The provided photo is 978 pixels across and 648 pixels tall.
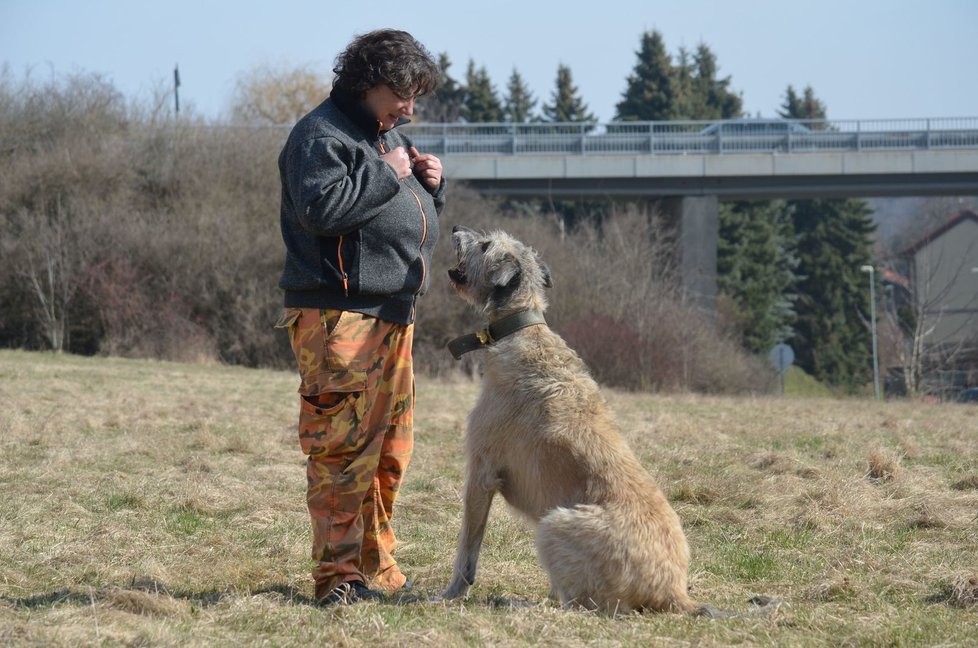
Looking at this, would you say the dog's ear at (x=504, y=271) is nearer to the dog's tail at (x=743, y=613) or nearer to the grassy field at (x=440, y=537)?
the grassy field at (x=440, y=537)

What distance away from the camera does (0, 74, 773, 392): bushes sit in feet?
95.4

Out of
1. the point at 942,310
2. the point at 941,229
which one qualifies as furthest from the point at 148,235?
the point at 941,229

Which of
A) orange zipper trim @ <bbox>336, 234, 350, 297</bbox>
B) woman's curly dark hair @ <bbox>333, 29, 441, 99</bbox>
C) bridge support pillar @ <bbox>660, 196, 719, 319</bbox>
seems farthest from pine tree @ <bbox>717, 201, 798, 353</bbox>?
orange zipper trim @ <bbox>336, 234, 350, 297</bbox>

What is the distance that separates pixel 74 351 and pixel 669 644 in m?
28.4

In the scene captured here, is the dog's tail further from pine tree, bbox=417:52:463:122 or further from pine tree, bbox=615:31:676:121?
pine tree, bbox=417:52:463:122

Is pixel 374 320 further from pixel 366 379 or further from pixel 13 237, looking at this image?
pixel 13 237

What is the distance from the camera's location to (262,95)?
51.0 metres

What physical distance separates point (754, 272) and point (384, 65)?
1959 inches

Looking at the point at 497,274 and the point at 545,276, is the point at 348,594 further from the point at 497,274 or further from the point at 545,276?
the point at 545,276

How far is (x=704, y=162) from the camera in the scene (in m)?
38.5

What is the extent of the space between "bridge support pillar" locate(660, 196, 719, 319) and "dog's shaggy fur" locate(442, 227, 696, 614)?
3465 centimetres

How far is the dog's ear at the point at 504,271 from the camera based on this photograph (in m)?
5.33

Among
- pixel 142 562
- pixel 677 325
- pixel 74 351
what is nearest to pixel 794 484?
pixel 142 562

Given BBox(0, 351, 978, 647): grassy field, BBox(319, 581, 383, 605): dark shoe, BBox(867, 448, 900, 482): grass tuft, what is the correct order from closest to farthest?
BBox(0, 351, 978, 647): grassy field
BBox(319, 581, 383, 605): dark shoe
BBox(867, 448, 900, 482): grass tuft
